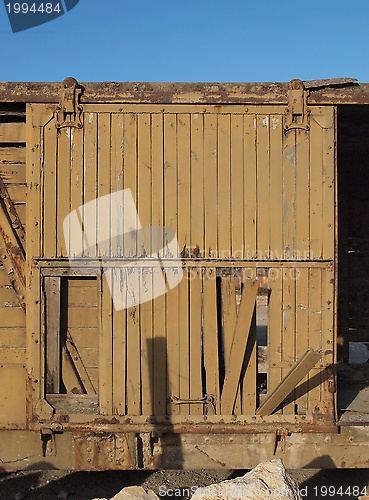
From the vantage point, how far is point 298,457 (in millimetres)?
4234

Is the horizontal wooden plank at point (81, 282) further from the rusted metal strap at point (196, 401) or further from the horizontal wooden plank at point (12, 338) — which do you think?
the rusted metal strap at point (196, 401)

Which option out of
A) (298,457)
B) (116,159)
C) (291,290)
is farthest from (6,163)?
(298,457)

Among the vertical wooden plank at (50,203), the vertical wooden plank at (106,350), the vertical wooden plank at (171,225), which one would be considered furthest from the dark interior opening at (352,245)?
the vertical wooden plank at (50,203)

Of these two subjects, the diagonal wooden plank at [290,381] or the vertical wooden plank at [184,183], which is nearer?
the diagonal wooden plank at [290,381]

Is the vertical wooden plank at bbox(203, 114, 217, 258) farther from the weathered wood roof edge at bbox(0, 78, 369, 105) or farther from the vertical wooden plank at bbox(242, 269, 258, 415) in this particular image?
the vertical wooden plank at bbox(242, 269, 258, 415)

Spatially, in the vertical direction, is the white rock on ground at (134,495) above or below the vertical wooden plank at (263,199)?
below

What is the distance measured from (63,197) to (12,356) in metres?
1.68

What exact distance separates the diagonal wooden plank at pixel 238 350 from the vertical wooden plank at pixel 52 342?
5.20 ft

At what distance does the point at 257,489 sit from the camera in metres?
3.31

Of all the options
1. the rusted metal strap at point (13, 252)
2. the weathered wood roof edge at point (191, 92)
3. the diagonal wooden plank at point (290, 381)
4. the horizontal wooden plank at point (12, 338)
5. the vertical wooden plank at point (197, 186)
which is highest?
the weathered wood roof edge at point (191, 92)

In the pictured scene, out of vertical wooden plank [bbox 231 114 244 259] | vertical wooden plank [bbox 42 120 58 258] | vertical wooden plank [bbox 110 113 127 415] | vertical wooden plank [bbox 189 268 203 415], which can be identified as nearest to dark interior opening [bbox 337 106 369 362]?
vertical wooden plank [bbox 231 114 244 259]

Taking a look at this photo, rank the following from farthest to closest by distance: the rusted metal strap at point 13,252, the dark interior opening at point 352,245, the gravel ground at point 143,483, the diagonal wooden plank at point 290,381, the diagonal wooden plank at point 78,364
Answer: the dark interior opening at point 352,245 < the gravel ground at point 143,483 < the rusted metal strap at point 13,252 < the diagonal wooden plank at point 78,364 < the diagonal wooden plank at point 290,381

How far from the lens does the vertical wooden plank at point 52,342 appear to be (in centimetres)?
423

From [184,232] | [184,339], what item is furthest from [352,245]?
[184,339]
